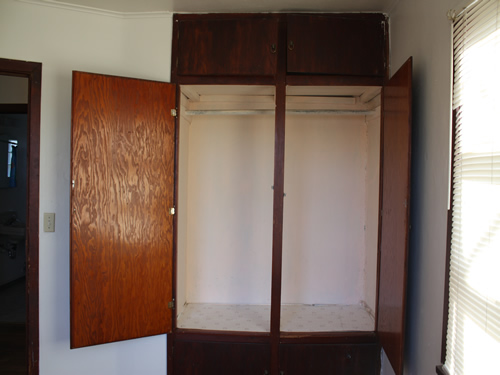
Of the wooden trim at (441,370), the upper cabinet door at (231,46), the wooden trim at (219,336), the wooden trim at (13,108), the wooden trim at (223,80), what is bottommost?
the wooden trim at (219,336)

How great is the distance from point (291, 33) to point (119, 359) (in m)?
2.57

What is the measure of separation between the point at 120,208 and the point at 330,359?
1.76m

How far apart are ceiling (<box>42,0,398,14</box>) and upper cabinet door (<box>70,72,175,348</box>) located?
1.77ft

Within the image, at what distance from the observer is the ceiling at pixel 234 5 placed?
200 centimetres

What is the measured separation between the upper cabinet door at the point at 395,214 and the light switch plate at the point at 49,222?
2.24 m

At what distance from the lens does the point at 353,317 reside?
2451mm

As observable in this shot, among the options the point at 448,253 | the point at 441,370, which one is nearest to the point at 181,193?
the point at 448,253

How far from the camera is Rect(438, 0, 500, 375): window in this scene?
42.4 inches

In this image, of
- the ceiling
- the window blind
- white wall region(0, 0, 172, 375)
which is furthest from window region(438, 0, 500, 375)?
white wall region(0, 0, 172, 375)

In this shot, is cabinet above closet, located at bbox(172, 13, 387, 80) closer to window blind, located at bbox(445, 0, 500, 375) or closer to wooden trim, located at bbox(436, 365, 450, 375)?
window blind, located at bbox(445, 0, 500, 375)

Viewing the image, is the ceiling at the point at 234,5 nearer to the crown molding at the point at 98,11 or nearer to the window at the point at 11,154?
the crown molding at the point at 98,11

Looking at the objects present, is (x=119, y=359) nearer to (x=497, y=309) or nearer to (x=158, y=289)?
(x=158, y=289)

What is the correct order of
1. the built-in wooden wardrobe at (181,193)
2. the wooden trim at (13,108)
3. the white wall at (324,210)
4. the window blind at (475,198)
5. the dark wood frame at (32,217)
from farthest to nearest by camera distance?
the white wall at (324,210) → the wooden trim at (13,108) → the dark wood frame at (32,217) → the built-in wooden wardrobe at (181,193) → the window blind at (475,198)

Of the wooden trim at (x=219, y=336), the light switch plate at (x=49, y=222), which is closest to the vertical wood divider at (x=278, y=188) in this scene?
the wooden trim at (x=219, y=336)
